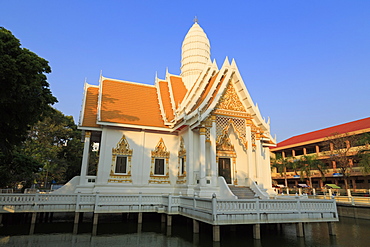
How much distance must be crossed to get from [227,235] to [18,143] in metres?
9.49

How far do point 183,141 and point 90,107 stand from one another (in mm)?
6115

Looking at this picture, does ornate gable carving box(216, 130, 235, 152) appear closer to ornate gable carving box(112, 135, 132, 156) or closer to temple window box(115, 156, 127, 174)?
ornate gable carving box(112, 135, 132, 156)

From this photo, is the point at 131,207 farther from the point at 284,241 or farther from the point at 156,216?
the point at 284,241

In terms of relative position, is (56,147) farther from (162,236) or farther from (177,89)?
(162,236)

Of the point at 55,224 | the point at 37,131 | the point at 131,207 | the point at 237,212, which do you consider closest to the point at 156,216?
the point at 131,207

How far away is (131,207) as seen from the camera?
12195 millimetres

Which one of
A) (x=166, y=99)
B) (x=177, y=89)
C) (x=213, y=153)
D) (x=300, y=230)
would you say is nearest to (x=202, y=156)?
(x=213, y=153)

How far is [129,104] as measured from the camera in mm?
16953

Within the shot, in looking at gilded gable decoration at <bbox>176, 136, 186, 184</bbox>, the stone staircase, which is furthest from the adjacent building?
gilded gable decoration at <bbox>176, 136, 186, 184</bbox>

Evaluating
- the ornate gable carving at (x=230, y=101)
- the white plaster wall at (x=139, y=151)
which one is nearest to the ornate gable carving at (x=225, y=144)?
the ornate gable carving at (x=230, y=101)

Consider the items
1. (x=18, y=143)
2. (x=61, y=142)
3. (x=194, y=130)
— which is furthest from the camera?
(x=61, y=142)

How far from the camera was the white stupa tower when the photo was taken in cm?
2100

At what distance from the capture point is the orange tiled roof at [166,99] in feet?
55.1

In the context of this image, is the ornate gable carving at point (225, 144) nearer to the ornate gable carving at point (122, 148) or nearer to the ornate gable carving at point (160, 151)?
the ornate gable carving at point (160, 151)
